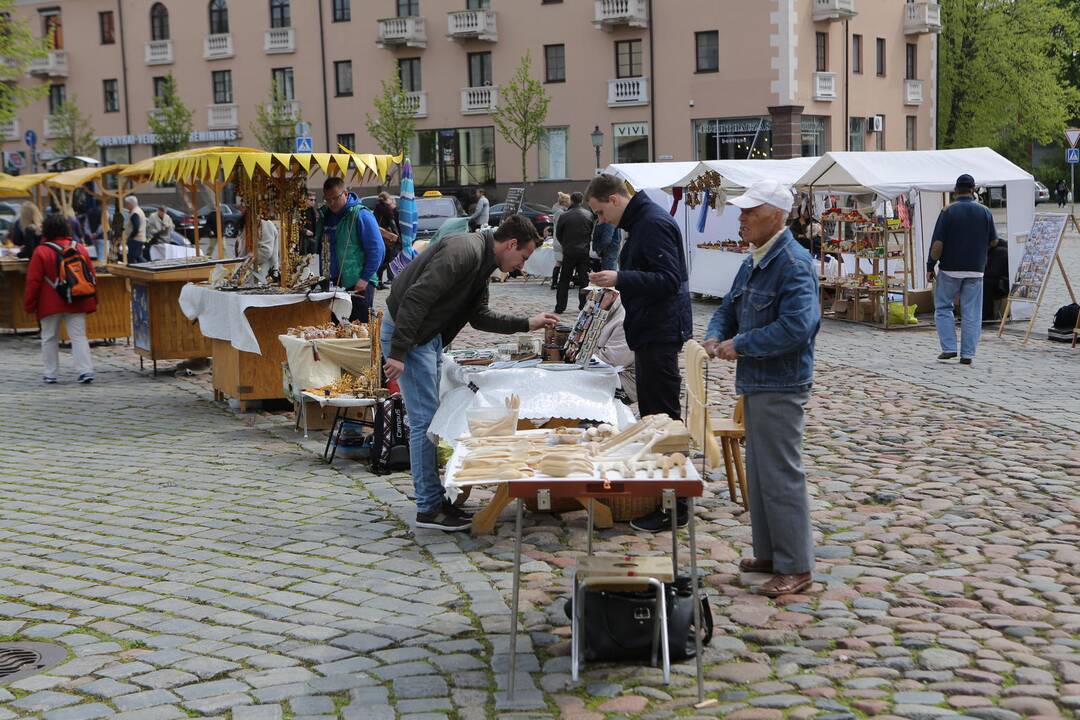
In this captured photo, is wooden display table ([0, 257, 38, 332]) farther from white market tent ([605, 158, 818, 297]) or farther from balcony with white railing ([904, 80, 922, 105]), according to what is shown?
balcony with white railing ([904, 80, 922, 105])

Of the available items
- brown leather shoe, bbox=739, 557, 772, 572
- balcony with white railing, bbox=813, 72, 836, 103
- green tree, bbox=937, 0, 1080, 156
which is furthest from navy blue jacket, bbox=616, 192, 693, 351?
green tree, bbox=937, 0, 1080, 156

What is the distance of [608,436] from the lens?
19.1 feet

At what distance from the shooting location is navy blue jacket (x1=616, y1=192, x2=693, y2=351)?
22.3 feet

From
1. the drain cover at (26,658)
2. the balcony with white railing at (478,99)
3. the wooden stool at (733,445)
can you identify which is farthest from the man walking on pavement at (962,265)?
the balcony with white railing at (478,99)

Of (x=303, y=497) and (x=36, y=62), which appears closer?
(x=303, y=497)

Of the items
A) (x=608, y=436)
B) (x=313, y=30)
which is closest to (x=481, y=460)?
(x=608, y=436)

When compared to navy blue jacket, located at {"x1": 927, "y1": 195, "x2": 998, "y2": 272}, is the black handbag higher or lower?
lower

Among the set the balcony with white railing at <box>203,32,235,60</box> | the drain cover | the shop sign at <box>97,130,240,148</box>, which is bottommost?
the drain cover

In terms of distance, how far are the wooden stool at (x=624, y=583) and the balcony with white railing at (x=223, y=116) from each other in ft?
174

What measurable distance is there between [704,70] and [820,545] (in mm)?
40983

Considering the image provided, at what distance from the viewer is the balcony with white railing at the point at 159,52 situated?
56125 millimetres

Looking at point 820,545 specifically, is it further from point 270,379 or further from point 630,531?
point 270,379

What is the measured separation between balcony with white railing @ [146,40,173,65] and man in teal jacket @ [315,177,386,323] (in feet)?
159

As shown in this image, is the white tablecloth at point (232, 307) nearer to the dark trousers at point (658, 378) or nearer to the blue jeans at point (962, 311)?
the dark trousers at point (658, 378)
